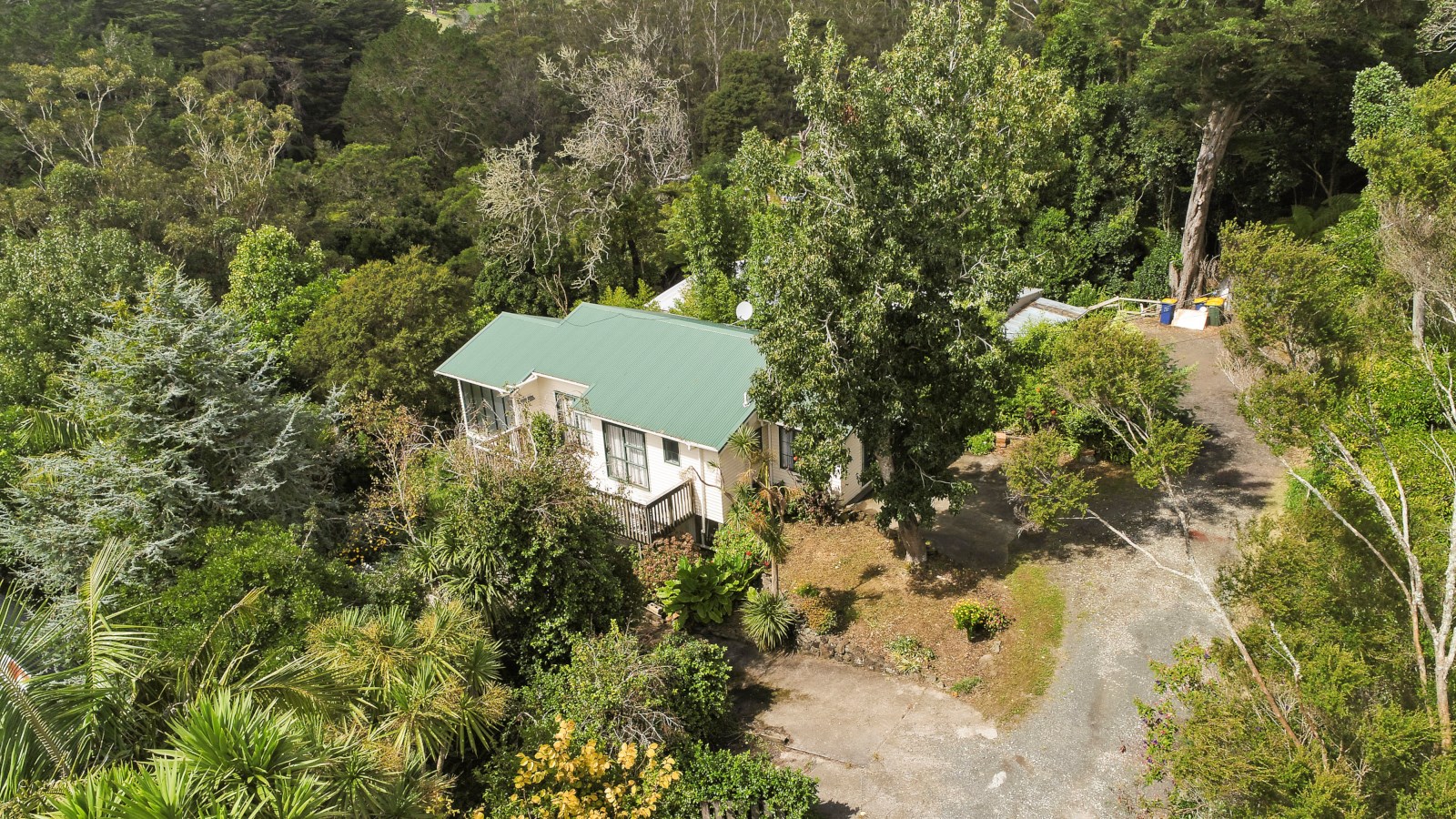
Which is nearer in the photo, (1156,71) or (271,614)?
(271,614)

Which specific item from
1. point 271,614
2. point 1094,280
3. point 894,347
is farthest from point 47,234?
point 1094,280

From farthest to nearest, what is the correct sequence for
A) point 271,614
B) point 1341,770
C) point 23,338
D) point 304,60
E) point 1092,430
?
point 304,60 < point 23,338 < point 1092,430 < point 271,614 < point 1341,770

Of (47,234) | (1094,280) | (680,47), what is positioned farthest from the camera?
(680,47)

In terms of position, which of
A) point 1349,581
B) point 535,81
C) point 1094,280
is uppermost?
point 535,81

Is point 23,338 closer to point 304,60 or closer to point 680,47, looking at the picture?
point 304,60

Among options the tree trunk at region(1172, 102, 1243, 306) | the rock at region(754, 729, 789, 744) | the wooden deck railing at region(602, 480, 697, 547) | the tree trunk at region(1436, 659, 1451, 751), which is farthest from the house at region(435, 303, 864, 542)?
the tree trunk at region(1172, 102, 1243, 306)

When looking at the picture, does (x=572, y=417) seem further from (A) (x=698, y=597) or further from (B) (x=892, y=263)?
(B) (x=892, y=263)
